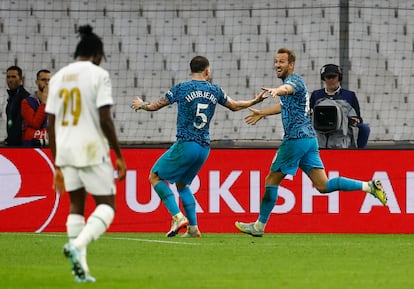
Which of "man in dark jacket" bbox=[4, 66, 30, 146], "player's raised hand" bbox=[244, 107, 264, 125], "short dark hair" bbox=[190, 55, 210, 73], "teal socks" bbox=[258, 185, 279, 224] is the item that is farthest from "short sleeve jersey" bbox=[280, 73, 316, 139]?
"man in dark jacket" bbox=[4, 66, 30, 146]

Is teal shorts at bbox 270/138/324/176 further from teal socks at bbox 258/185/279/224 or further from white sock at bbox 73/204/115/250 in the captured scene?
white sock at bbox 73/204/115/250

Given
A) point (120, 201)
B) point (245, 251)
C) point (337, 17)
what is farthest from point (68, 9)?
point (245, 251)

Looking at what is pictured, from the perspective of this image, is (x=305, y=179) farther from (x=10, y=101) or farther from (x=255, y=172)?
(x=10, y=101)

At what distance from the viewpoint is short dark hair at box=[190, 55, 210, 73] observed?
13398 mm

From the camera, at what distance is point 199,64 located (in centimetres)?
1342

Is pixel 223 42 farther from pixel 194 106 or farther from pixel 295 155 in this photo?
pixel 295 155

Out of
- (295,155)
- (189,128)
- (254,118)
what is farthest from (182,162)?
(295,155)

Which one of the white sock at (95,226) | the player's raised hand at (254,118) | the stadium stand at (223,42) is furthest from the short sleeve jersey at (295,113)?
the stadium stand at (223,42)

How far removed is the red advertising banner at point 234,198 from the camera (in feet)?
50.4

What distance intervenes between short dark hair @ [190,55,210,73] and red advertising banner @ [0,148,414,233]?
2295 mm

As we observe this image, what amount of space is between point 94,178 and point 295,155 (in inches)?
210

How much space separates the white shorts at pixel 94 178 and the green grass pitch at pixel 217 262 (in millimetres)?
666

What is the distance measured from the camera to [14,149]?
1545cm

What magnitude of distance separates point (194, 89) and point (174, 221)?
5.25 feet
